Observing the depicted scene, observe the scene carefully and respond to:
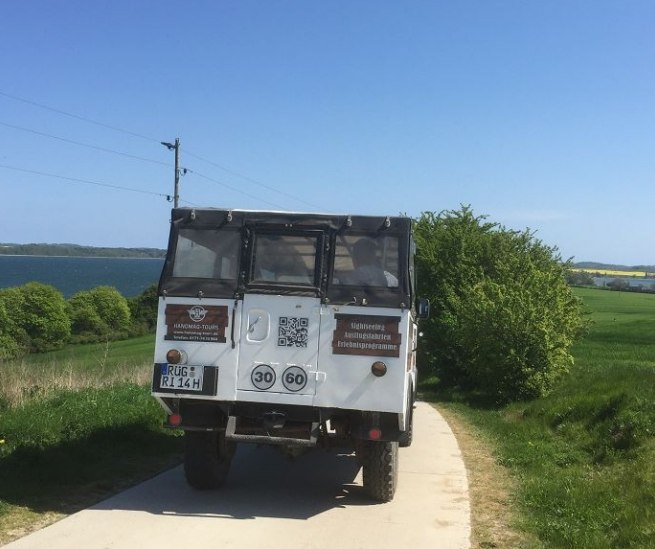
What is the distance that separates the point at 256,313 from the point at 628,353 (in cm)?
1733

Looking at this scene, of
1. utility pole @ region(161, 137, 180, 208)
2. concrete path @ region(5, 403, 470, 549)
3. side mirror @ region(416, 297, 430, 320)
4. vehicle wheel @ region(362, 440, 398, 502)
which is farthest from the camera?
utility pole @ region(161, 137, 180, 208)

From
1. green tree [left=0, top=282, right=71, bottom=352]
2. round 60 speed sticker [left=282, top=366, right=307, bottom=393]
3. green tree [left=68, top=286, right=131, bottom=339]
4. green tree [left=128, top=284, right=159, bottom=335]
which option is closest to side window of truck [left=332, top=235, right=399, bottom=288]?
round 60 speed sticker [left=282, top=366, right=307, bottom=393]

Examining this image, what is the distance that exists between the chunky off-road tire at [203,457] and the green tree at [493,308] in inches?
388

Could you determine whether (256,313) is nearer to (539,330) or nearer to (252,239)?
(252,239)

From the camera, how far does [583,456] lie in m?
9.34

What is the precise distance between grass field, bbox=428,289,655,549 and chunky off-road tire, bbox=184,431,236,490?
310 cm

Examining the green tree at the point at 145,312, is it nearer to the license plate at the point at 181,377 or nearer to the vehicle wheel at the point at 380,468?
the license plate at the point at 181,377

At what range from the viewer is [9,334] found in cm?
6075

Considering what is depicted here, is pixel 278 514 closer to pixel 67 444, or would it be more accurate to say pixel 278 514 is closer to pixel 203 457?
pixel 203 457

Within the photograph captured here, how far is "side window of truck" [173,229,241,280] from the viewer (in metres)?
7.18

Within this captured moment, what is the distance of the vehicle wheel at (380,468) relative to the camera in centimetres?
722

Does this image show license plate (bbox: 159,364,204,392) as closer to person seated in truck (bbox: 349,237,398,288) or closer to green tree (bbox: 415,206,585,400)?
person seated in truck (bbox: 349,237,398,288)

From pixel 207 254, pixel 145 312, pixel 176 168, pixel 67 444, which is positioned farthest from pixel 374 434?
pixel 145 312

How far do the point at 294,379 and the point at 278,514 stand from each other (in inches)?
50.6
